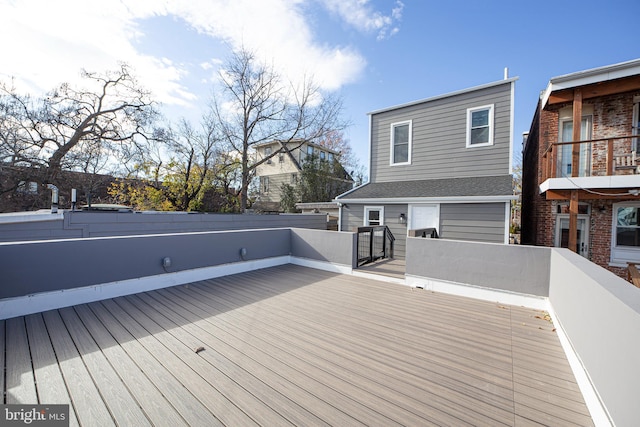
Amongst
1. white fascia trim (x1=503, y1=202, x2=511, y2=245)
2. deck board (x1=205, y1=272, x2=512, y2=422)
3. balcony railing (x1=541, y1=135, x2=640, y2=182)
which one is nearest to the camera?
deck board (x1=205, y1=272, x2=512, y2=422)

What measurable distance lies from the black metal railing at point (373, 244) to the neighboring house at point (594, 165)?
12.6 ft

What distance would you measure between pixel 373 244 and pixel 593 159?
5991mm

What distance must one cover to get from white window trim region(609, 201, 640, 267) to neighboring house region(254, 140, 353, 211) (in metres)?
13.3

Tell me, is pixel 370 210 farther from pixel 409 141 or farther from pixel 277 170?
pixel 277 170

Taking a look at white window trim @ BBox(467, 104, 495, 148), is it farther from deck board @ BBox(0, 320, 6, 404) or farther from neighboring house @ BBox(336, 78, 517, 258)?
deck board @ BBox(0, 320, 6, 404)

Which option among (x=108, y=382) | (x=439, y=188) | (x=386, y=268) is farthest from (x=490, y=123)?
(x=108, y=382)

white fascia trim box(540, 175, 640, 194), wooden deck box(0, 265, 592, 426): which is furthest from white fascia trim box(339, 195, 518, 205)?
wooden deck box(0, 265, 592, 426)

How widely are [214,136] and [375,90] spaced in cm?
911

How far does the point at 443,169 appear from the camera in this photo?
805cm

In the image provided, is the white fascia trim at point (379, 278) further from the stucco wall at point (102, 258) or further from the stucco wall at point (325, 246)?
the stucco wall at point (102, 258)

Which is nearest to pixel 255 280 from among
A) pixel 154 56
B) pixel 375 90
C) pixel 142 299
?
pixel 142 299

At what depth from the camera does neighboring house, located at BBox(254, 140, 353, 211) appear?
19.3 meters

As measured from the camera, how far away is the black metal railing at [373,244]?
6508mm

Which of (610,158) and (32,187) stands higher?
(610,158)
